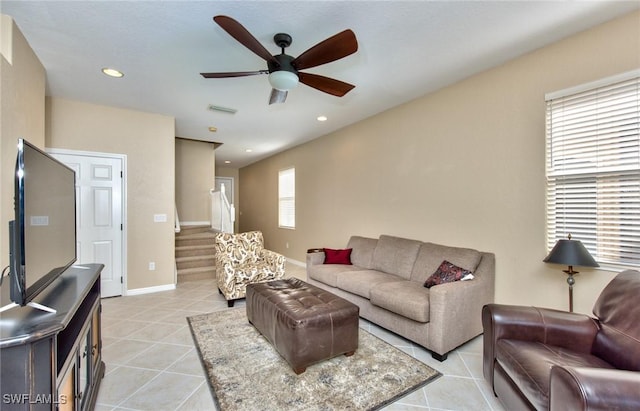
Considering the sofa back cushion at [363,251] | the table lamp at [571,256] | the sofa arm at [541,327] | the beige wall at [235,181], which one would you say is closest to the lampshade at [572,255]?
the table lamp at [571,256]

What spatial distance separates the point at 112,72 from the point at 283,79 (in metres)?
2.10

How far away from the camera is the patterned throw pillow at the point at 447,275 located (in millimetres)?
2666

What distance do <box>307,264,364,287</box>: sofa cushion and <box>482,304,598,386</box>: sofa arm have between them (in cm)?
188

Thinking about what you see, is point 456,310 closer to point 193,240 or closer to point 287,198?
point 193,240

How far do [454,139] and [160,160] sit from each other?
13.6ft

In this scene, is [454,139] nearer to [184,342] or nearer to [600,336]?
[600,336]

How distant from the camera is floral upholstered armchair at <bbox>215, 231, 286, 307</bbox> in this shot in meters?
3.67

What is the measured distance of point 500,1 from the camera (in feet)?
6.28

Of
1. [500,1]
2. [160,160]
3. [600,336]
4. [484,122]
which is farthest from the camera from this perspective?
[160,160]

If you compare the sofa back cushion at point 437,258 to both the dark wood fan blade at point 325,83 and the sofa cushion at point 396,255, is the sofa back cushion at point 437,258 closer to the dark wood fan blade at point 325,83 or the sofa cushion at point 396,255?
the sofa cushion at point 396,255

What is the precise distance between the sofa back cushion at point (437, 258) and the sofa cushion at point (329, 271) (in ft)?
2.83

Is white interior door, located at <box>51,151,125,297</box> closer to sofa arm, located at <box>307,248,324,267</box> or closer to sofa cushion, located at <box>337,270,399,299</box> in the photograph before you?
sofa arm, located at <box>307,248,324,267</box>

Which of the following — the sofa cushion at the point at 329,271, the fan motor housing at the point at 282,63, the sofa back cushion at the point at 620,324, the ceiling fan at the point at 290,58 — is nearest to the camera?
the sofa back cushion at the point at 620,324

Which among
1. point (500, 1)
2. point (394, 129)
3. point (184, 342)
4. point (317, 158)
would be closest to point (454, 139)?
point (394, 129)
